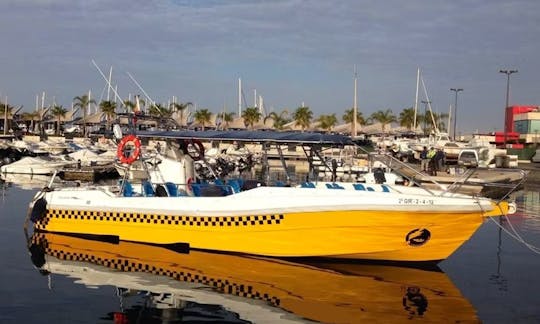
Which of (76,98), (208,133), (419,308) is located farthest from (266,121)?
(419,308)

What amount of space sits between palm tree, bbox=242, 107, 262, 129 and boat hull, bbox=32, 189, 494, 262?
71145mm

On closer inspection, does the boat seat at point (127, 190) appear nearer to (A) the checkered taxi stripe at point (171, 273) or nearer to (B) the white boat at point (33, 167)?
(A) the checkered taxi stripe at point (171, 273)

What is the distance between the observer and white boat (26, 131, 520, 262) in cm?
1277

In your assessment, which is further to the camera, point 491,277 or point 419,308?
point 491,277

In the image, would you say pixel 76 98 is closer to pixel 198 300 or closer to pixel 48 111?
pixel 48 111

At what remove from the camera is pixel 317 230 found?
520 inches

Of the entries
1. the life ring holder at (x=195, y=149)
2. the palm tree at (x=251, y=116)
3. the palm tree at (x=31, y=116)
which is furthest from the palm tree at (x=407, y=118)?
the life ring holder at (x=195, y=149)

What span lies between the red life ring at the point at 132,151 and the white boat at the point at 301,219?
2.96ft

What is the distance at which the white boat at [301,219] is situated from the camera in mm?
12773

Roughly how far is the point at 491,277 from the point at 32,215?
1150cm

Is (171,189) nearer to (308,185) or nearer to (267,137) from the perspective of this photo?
(267,137)

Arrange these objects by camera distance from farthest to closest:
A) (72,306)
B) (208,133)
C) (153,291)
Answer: (208,133)
(153,291)
(72,306)

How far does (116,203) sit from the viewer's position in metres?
15.1

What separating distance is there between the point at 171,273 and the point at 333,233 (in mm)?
3514
